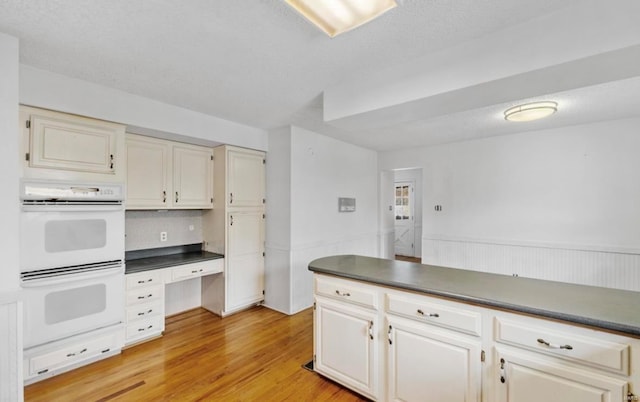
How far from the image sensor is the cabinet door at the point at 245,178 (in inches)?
145

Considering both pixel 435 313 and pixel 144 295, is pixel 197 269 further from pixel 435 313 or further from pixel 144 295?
pixel 435 313

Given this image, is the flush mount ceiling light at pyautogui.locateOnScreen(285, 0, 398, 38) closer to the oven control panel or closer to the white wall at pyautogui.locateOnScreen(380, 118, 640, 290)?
the oven control panel

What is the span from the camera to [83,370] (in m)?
2.46

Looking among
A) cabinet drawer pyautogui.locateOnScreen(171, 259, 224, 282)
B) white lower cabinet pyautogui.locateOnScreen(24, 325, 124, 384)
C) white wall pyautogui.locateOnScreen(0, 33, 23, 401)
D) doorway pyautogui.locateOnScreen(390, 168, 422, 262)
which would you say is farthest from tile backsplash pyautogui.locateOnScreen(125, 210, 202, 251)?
doorway pyautogui.locateOnScreen(390, 168, 422, 262)

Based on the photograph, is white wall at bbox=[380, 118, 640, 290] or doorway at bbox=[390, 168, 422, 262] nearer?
white wall at bbox=[380, 118, 640, 290]

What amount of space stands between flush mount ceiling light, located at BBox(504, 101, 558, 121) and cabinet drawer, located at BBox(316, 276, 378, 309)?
8.03ft

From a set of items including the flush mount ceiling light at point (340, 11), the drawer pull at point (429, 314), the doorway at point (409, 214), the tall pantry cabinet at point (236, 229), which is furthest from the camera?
the doorway at point (409, 214)

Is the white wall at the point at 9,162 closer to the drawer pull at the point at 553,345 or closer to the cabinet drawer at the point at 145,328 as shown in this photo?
the cabinet drawer at the point at 145,328

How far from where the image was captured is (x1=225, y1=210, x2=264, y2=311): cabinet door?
12.0ft

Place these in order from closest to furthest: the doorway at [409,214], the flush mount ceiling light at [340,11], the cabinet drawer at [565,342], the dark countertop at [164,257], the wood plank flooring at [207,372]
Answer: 1. the cabinet drawer at [565,342]
2. the flush mount ceiling light at [340,11]
3. the wood plank flooring at [207,372]
4. the dark countertop at [164,257]
5. the doorway at [409,214]

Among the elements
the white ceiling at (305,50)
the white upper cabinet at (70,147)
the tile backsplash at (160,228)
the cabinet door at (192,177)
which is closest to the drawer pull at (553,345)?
the white ceiling at (305,50)

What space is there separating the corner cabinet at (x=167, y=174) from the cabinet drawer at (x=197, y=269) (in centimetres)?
72

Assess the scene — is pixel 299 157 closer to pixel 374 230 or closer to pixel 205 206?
pixel 205 206

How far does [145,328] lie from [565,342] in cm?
344
